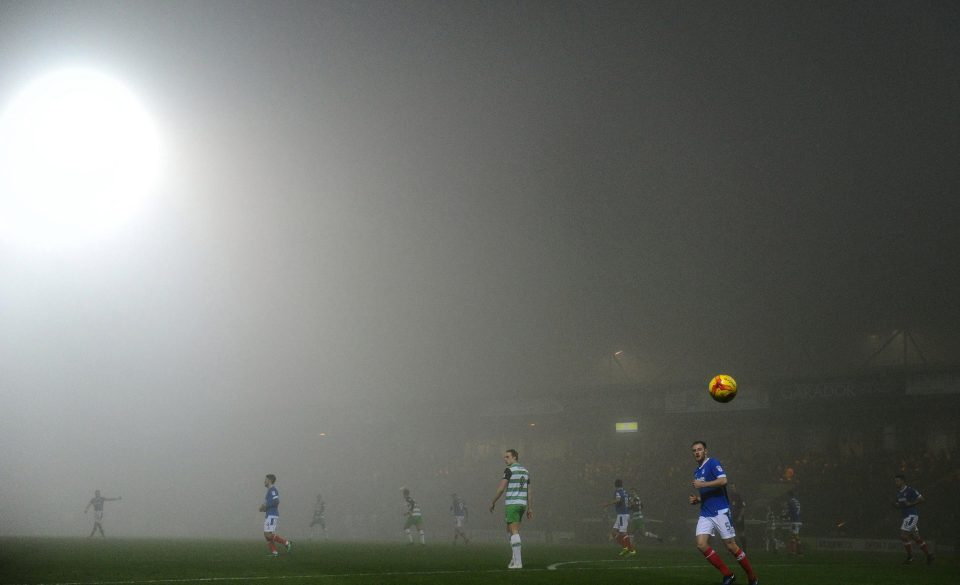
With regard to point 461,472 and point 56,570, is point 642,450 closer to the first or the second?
point 461,472

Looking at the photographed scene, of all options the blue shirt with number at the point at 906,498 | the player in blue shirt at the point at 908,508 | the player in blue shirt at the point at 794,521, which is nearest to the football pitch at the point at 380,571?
the player in blue shirt at the point at 908,508

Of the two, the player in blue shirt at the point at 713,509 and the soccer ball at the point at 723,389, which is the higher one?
the soccer ball at the point at 723,389

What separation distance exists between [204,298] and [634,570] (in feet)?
221

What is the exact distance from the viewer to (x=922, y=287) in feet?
168

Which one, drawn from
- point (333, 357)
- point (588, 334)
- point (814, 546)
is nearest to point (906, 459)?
point (814, 546)

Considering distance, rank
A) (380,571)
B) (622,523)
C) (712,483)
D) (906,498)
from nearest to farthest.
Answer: (712,483), (380,571), (906,498), (622,523)

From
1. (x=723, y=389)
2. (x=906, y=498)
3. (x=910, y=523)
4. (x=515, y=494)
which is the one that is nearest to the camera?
→ (x=723, y=389)

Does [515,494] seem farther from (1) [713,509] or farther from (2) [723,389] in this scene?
(1) [713,509]

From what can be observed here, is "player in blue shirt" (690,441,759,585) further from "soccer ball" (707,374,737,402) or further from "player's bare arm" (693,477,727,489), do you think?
"soccer ball" (707,374,737,402)

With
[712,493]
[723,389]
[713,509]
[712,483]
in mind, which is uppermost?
[723,389]

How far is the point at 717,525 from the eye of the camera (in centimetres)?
1720

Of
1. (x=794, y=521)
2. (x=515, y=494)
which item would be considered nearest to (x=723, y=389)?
(x=515, y=494)

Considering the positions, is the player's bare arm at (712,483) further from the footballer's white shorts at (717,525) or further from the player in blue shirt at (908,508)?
the player in blue shirt at (908,508)

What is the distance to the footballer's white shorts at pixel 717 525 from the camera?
17.1 m
